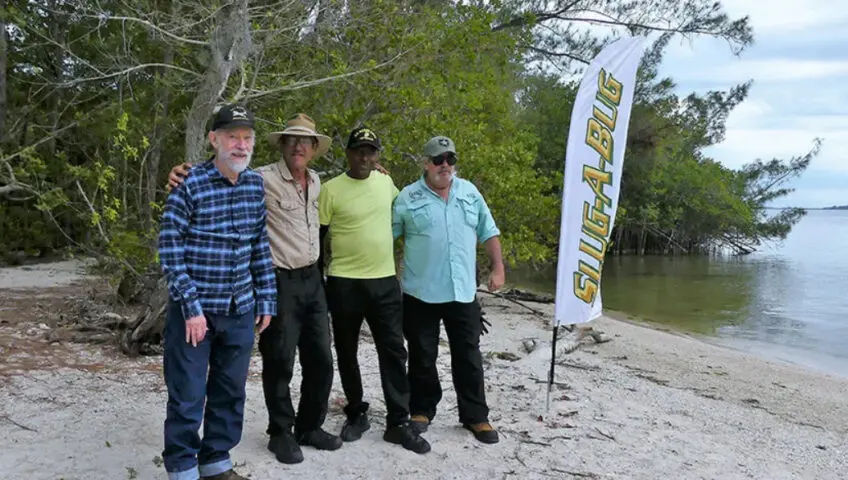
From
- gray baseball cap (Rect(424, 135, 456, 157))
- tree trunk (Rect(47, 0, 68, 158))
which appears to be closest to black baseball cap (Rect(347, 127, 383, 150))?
gray baseball cap (Rect(424, 135, 456, 157))

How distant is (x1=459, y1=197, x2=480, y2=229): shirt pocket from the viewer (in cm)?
444

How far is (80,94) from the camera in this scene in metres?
11.9

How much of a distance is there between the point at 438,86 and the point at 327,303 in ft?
17.6

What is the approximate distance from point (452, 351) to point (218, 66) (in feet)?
12.1

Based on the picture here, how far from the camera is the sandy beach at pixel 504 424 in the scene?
4.00 metres

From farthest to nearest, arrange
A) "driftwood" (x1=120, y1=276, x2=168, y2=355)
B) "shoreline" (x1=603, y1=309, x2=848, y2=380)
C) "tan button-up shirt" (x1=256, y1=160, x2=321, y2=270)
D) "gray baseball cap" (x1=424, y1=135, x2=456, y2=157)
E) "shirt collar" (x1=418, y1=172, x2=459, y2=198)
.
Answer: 1. "shoreline" (x1=603, y1=309, x2=848, y2=380)
2. "driftwood" (x1=120, y1=276, x2=168, y2=355)
3. "shirt collar" (x1=418, y1=172, x2=459, y2=198)
4. "gray baseball cap" (x1=424, y1=135, x2=456, y2=157)
5. "tan button-up shirt" (x1=256, y1=160, x2=321, y2=270)

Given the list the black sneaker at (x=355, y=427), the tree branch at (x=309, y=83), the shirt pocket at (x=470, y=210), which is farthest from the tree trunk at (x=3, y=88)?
the shirt pocket at (x=470, y=210)

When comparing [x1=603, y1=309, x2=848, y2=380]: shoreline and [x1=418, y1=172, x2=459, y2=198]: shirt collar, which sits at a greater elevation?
[x1=418, y1=172, x2=459, y2=198]: shirt collar

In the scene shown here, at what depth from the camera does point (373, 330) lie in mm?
4262

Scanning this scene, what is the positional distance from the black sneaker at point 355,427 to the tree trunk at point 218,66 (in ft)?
10.5

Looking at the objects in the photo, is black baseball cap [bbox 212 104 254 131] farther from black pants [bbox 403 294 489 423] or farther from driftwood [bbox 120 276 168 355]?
driftwood [bbox 120 276 168 355]

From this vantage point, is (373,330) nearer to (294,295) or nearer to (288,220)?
(294,295)

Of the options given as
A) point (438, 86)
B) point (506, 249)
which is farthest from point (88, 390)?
point (506, 249)

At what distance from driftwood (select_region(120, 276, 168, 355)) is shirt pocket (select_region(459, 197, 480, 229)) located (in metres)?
3.56
